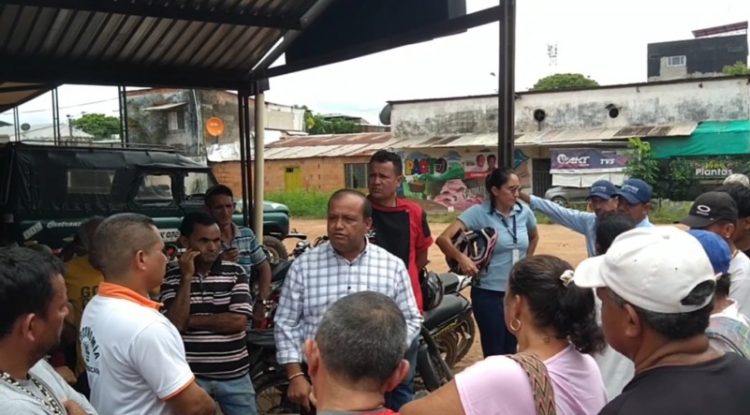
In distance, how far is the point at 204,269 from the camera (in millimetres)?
3307

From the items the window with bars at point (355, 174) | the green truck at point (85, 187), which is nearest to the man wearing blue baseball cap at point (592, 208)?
the green truck at point (85, 187)

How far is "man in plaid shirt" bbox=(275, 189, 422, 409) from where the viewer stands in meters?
3.06

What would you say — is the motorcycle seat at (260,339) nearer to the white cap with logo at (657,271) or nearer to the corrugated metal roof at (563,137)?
the white cap with logo at (657,271)

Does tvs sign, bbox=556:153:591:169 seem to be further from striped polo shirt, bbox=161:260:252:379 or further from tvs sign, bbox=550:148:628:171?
striped polo shirt, bbox=161:260:252:379

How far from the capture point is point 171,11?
567 cm

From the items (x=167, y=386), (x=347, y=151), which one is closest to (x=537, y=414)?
(x=167, y=386)

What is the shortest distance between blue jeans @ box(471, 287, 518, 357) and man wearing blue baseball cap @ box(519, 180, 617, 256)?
29.2 inches

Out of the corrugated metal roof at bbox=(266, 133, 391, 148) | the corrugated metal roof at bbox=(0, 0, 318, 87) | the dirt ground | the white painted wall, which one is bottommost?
the dirt ground

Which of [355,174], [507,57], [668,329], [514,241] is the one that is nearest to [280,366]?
[514,241]

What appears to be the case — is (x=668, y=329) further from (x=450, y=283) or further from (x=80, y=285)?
(x=450, y=283)

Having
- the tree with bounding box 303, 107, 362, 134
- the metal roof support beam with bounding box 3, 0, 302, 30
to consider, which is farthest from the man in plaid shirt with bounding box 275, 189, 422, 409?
the tree with bounding box 303, 107, 362, 134

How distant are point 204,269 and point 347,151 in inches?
1090

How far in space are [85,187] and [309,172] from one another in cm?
2243

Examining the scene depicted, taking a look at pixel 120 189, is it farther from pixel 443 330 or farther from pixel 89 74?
pixel 443 330
